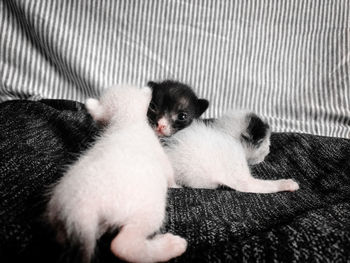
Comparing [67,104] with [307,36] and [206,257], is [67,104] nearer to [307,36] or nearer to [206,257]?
[206,257]

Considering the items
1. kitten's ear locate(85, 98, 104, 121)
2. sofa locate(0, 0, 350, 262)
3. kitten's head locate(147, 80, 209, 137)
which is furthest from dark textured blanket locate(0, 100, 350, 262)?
kitten's head locate(147, 80, 209, 137)

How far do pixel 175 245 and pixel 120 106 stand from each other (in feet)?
1.81

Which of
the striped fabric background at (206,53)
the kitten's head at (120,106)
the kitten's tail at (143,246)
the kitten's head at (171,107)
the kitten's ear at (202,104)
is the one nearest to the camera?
the kitten's tail at (143,246)

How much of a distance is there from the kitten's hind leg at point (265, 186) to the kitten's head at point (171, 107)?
332 millimetres

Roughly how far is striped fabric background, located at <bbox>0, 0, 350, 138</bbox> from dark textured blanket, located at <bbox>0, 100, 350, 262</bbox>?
34 cm

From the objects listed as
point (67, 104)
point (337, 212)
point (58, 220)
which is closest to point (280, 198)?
point (337, 212)

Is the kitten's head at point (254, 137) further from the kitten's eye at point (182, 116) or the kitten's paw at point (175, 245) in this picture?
the kitten's paw at point (175, 245)

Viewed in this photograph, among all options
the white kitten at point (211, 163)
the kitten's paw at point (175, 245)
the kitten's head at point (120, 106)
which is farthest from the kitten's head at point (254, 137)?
the kitten's paw at point (175, 245)

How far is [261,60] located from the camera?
1.92 meters

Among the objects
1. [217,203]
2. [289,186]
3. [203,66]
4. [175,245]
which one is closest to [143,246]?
[175,245]

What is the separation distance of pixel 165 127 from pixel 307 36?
112cm

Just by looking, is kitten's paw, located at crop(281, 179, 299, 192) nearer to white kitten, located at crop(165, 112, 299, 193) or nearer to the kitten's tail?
white kitten, located at crop(165, 112, 299, 193)

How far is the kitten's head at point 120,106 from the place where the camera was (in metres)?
1.09

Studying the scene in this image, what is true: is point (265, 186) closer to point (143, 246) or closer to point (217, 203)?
point (217, 203)
